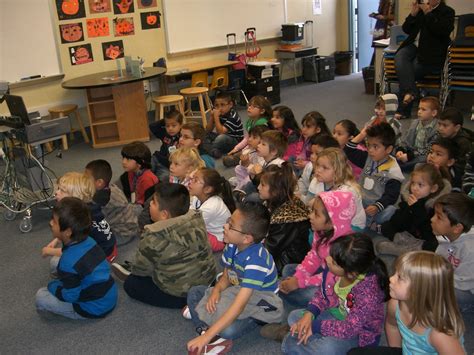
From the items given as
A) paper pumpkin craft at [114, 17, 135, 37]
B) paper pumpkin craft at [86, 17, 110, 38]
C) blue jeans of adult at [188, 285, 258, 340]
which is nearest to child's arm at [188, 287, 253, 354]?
blue jeans of adult at [188, 285, 258, 340]

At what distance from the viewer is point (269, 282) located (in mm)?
2289

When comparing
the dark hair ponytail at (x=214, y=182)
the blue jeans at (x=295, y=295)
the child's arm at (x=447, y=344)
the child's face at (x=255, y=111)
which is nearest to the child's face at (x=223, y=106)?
the child's face at (x=255, y=111)

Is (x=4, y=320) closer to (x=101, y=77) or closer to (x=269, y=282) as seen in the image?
(x=269, y=282)

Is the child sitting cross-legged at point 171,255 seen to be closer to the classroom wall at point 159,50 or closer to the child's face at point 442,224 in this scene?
the child's face at point 442,224

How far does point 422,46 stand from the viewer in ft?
19.1

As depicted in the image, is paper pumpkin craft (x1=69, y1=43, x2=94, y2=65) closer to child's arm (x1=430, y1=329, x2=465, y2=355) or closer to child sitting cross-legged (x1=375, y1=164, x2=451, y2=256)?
child sitting cross-legged (x1=375, y1=164, x2=451, y2=256)

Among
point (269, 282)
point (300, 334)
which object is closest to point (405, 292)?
point (300, 334)

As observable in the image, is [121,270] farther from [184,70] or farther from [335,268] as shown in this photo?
[184,70]

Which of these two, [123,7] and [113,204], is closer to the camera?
[113,204]

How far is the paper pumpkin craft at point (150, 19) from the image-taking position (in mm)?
6855

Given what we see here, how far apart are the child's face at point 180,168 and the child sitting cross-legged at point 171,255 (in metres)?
0.76

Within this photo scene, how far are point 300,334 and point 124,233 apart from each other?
5.76 feet

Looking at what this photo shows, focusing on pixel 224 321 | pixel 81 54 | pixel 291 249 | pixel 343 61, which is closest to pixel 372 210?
pixel 291 249

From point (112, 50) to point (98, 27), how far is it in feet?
1.14
